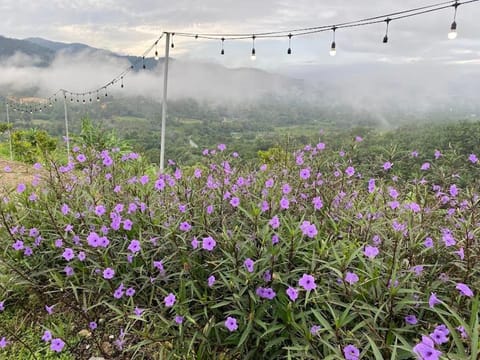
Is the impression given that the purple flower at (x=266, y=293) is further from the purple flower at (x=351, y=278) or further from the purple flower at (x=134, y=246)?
the purple flower at (x=134, y=246)

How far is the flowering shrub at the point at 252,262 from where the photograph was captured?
135 centimetres

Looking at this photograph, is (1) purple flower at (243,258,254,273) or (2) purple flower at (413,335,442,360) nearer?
(2) purple flower at (413,335,442,360)

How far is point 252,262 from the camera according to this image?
145 cm

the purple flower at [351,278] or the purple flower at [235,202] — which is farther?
the purple flower at [235,202]

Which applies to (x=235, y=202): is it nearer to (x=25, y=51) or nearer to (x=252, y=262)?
(x=252, y=262)

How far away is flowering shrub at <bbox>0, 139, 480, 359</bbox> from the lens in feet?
4.42

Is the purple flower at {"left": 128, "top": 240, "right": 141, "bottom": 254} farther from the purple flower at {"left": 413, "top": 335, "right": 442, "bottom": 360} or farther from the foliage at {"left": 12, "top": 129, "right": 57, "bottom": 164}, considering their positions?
the foliage at {"left": 12, "top": 129, "right": 57, "bottom": 164}

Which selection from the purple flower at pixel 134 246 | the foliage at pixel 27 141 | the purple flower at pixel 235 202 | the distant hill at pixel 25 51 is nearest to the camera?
the purple flower at pixel 134 246

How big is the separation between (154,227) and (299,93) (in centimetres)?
5616

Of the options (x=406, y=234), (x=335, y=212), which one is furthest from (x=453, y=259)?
(x=335, y=212)

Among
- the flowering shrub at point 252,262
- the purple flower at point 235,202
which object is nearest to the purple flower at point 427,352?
the flowering shrub at point 252,262

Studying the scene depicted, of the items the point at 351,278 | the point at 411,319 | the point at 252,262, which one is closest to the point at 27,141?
the point at 252,262

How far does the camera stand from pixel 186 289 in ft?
5.67

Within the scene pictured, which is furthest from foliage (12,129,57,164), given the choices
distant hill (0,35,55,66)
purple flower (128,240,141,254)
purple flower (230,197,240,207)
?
→ distant hill (0,35,55,66)
